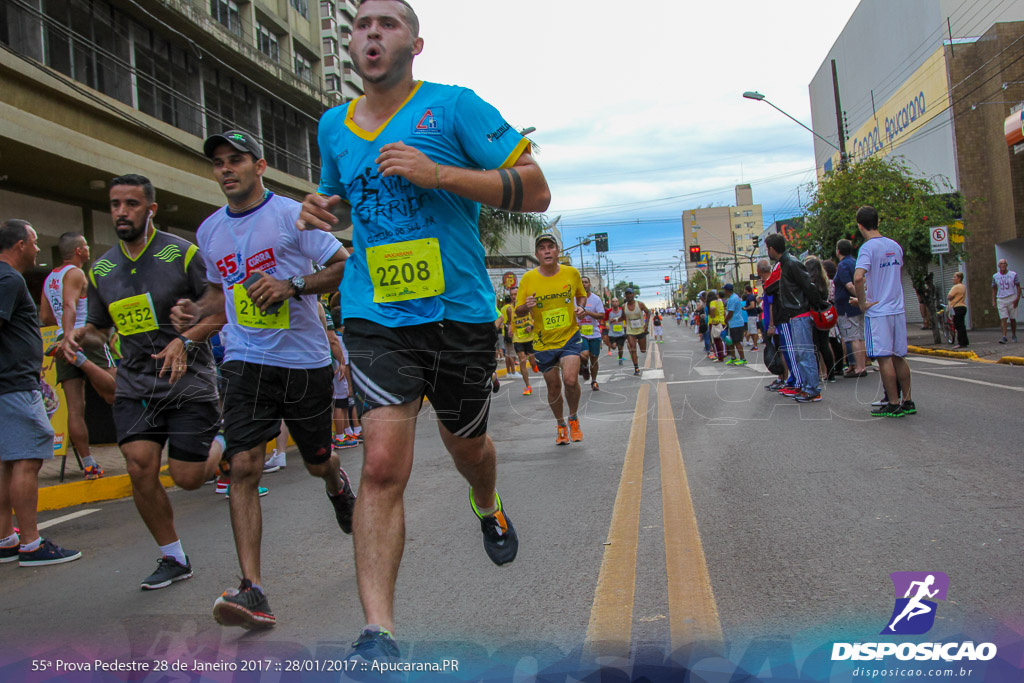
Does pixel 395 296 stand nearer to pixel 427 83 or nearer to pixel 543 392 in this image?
pixel 427 83

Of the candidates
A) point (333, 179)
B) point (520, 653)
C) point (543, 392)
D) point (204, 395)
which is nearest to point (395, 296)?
point (333, 179)

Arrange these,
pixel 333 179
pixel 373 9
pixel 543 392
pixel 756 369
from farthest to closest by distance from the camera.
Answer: pixel 756 369 < pixel 543 392 < pixel 333 179 < pixel 373 9

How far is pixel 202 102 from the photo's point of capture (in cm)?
2312

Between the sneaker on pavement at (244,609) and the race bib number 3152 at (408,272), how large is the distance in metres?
1.23

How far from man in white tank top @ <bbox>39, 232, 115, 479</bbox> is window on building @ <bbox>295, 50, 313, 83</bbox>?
85.8ft

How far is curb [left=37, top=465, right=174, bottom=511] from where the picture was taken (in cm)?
665

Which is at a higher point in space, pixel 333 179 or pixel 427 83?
pixel 427 83

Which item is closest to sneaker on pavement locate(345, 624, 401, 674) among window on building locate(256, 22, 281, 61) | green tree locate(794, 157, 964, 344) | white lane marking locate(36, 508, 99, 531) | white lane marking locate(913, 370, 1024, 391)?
white lane marking locate(36, 508, 99, 531)

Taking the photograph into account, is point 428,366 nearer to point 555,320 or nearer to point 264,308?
point 264,308

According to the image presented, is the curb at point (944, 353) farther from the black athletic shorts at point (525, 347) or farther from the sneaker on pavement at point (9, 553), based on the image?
the sneaker on pavement at point (9, 553)

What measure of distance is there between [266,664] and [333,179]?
1.74 m

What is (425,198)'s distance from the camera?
278cm

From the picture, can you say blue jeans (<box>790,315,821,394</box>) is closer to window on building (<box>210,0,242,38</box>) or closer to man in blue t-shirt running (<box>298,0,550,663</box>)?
man in blue t-shirt running (<box>298,0,550,663</box>)

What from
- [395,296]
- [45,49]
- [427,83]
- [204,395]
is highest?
[45,49]
